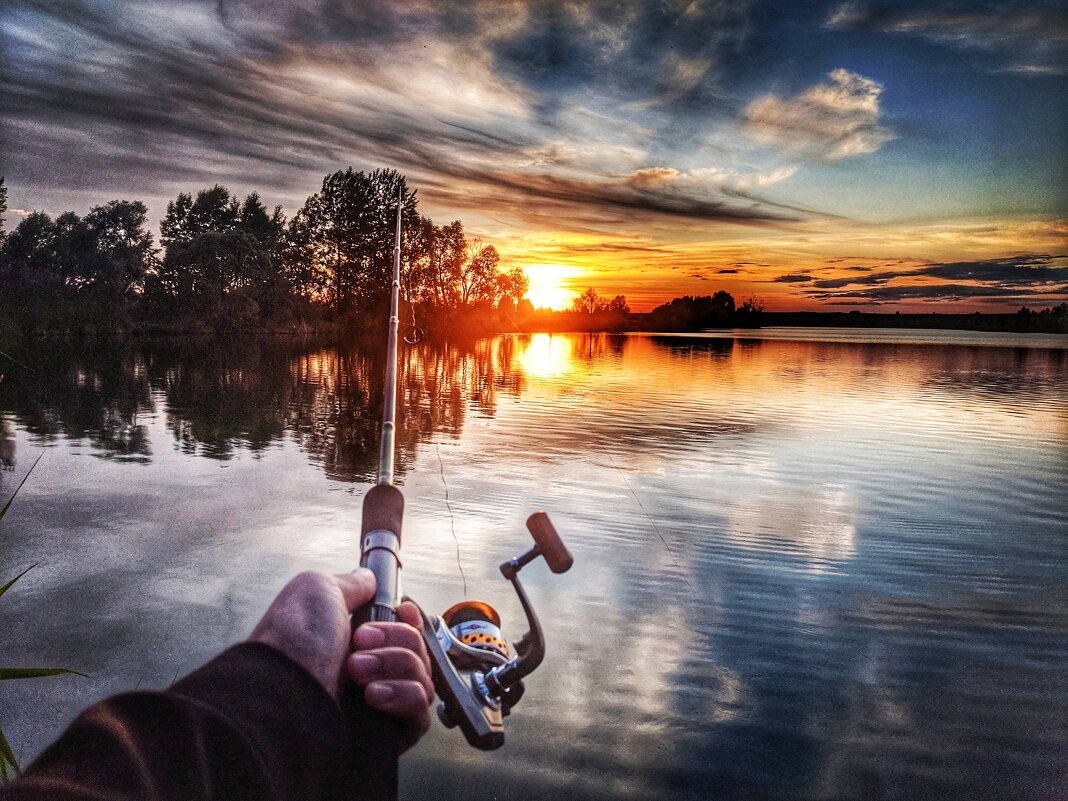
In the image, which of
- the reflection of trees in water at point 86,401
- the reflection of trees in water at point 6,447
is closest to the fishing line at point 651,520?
the reflection of trees in water at point 86,401

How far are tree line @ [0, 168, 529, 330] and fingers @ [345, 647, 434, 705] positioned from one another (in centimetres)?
3467

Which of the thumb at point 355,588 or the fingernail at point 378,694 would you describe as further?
the thumb at point 355,588

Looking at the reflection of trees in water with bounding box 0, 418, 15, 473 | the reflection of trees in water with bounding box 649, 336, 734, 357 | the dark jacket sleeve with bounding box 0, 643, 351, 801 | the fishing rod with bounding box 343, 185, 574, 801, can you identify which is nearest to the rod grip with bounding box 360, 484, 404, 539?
the fishing rod with bounding box 343, 185, 574, 801

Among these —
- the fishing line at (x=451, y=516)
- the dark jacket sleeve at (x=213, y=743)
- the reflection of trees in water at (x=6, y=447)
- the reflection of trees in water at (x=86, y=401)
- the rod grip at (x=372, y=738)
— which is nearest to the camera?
the dark jacket sleeve at (x=213, y=743)

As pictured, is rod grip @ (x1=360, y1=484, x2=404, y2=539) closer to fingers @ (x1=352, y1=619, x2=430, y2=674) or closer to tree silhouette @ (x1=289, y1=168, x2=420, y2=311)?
fingers @ (x1=352, y1=619, x2=430, y2=674)

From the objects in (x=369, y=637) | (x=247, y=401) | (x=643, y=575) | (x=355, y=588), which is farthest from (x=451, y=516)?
(x=247, y=401)

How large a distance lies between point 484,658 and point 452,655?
0.11m

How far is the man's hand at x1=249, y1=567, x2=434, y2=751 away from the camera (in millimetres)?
1030

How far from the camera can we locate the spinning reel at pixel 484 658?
133 centimetres

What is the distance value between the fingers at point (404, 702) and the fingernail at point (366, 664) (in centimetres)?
2

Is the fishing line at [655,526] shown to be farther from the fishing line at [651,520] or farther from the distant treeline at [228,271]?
the distant treeline at [228,271]

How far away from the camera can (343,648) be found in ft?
3.61

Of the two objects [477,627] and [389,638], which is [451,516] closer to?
[477,627]

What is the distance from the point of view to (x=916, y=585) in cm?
631
